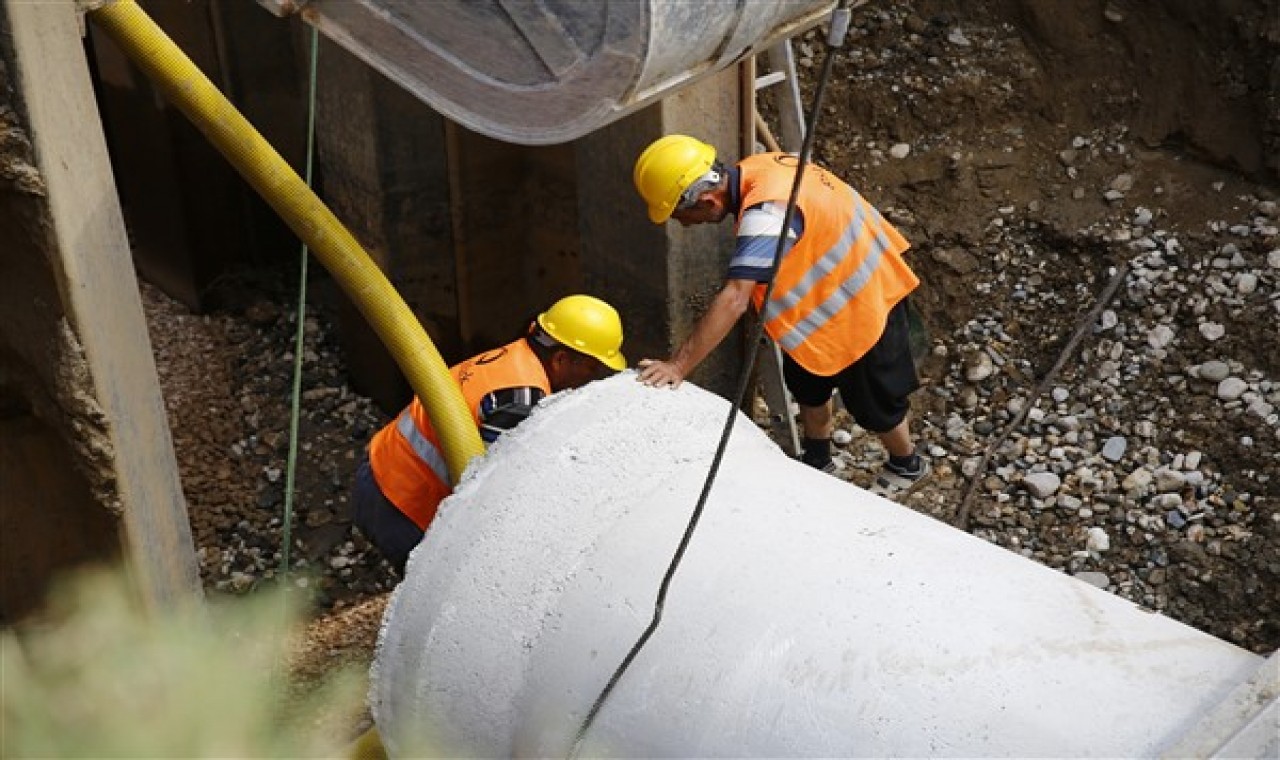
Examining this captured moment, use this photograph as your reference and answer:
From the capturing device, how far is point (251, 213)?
7098 millimetres

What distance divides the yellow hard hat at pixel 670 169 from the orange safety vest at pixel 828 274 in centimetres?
16

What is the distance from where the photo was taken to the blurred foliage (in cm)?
414

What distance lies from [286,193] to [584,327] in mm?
932

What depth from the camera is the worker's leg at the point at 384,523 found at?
13.5ft

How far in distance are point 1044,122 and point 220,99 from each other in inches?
153

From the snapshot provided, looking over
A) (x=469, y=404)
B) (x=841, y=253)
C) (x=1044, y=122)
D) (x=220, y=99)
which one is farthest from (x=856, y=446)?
(x=220, y=99)

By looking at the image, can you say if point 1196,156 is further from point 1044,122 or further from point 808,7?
point 808,7

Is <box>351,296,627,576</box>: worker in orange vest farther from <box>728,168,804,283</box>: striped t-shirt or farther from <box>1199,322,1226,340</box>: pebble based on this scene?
<box>1199,322,1226,340</box>: pebble

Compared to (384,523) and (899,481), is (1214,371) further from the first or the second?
(384,523)

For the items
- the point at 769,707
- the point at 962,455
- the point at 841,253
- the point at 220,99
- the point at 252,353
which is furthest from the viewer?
the point at 252,353

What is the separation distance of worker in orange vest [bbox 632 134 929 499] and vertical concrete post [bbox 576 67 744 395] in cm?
46

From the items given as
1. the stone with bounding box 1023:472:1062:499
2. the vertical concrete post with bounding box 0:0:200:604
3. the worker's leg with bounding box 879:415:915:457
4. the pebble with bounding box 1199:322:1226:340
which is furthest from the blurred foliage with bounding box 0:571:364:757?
the pebble with bounding box 1199:322:1226:340

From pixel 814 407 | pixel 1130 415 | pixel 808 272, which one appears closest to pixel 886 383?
pixel 814 407

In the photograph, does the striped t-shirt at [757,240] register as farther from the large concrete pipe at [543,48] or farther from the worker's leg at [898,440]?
the large concrete pipe at [543,48]
